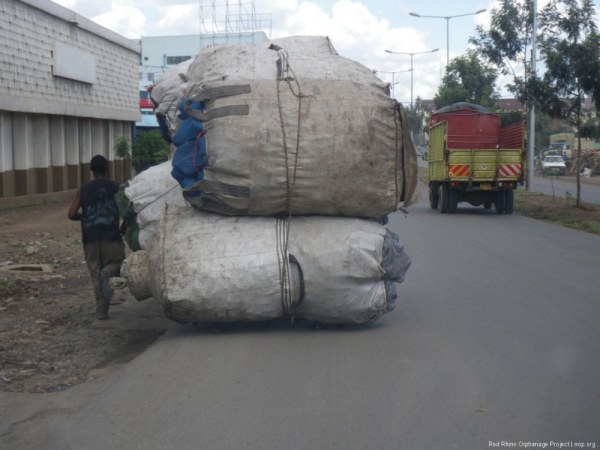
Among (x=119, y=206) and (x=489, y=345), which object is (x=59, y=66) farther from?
(x=489, y=345)

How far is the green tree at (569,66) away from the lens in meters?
20.3

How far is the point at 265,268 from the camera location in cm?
630

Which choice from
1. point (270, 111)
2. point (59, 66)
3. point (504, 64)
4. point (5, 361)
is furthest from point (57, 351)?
point (504, 64)

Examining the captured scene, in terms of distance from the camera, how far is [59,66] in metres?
23.0

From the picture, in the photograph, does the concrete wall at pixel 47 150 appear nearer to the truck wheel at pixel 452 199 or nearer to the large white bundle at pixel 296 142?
the truck wheel at pixel 452 199

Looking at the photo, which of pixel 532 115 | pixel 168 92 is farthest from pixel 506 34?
pixel 168 92

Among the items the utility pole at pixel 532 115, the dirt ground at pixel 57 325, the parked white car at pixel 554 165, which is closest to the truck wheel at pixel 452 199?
the utility pole at pixel 532 115

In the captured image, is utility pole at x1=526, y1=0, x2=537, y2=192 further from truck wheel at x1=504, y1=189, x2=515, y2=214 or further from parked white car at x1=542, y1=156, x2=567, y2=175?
parked white car at x1=542, y1=156, x2=567, y2=175

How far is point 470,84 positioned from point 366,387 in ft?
124

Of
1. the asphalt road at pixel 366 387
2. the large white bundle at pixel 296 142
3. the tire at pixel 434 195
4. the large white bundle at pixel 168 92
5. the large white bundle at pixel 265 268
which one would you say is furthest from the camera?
the tire at pixel 434 195

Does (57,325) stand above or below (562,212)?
below

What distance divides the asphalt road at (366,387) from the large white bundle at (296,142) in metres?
1.13

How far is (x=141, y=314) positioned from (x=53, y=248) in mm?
5690

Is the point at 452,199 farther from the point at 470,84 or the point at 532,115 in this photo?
the point at 470,84
